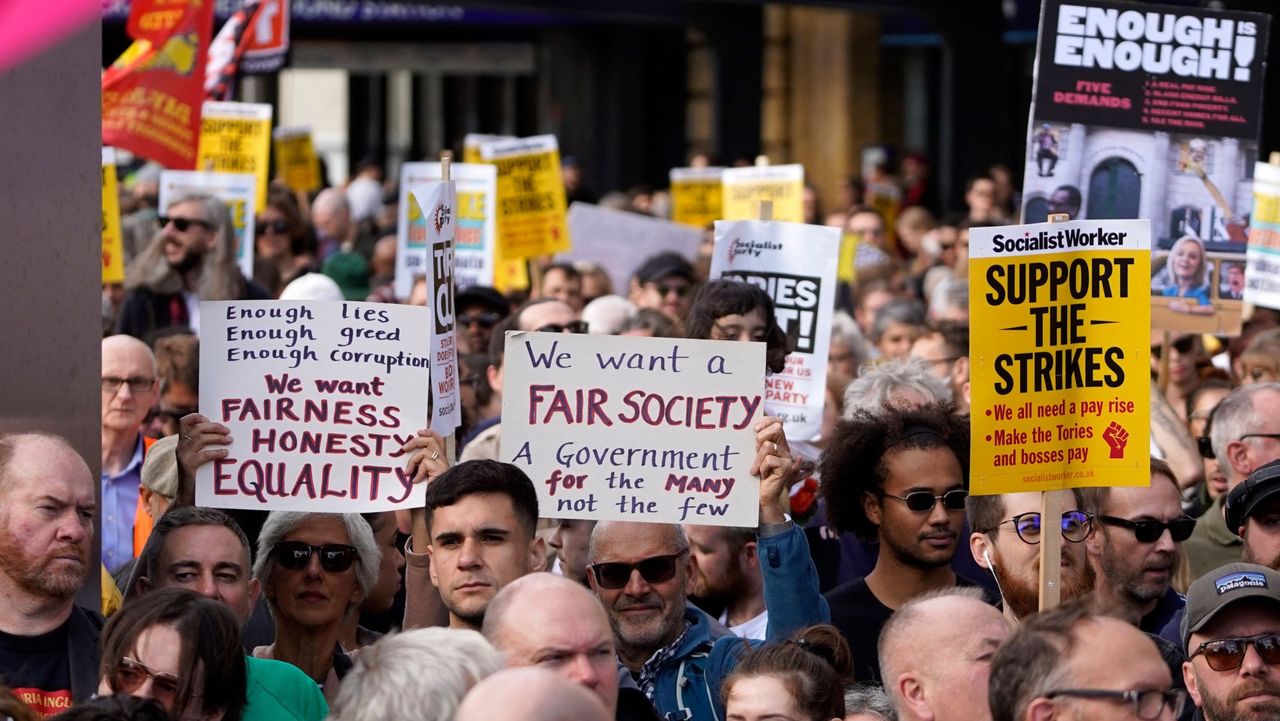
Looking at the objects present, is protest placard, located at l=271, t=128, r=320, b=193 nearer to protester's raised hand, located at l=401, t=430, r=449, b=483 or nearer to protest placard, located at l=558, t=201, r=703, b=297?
protest placard, located at l=558, t=201, r=703, b=297

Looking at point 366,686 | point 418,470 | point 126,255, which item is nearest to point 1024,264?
point 418,470

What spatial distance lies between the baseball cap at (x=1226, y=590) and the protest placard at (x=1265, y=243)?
506 centimetres

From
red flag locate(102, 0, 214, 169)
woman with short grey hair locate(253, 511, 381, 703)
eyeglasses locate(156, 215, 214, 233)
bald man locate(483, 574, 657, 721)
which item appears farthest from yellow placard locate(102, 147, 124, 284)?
bald man locate(483, 574, 657, 721)

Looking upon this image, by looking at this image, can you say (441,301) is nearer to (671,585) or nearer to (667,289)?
(671,585)

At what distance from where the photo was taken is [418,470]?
19.8ft

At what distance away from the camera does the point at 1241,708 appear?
16.1 ft

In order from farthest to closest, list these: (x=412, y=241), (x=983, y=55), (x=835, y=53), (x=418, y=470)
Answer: (x=835, y=53)
(x=983, y=55)
(x=412, y=241)
(x=418, y=470)

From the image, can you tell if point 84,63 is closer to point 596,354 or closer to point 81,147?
point 81,147

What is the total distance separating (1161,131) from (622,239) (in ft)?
18.0

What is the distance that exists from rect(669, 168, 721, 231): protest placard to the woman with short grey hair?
9.86 meters

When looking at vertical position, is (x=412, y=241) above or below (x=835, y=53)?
below

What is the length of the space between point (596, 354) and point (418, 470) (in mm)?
584

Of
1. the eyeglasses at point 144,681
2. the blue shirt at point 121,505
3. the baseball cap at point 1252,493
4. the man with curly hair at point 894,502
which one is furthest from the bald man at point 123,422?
the baseball cap at point 1252,493

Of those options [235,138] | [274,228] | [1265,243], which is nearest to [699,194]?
[274,228]
